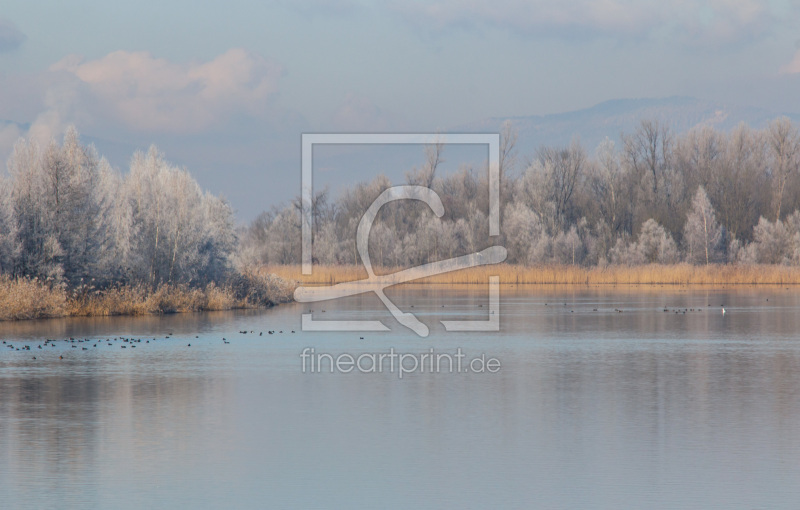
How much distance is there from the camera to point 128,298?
105 feet

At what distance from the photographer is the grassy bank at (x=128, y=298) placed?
2853 centimetres

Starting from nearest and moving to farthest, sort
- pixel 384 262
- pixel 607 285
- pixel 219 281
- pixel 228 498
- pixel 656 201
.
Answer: pixel 228 498 < pixel 219 281 < pixel 607 285 < pixel 384 262 < pixel 656 201

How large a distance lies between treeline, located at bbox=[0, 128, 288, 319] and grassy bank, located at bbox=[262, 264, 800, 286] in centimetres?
2055

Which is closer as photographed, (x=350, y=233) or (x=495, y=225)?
(x=495, y=225)

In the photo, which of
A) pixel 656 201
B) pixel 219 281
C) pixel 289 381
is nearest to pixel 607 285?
pixel 656 201

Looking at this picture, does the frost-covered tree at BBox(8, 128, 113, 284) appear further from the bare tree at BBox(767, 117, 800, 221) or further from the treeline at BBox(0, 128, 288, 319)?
the bare tree at BBox(767, 117, 800, 221)

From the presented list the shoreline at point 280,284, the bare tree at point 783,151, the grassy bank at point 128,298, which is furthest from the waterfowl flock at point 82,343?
the bare tree at point 783,151

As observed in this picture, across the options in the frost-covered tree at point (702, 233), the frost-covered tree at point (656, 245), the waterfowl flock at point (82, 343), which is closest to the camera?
the waterfowl flock at point (82, 343)

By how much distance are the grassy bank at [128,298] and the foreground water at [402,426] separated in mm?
5575

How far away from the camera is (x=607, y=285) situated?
61.2 m

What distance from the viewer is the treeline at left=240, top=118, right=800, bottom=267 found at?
7169cm

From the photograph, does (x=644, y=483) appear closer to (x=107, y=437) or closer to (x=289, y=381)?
(x=107, y=437)

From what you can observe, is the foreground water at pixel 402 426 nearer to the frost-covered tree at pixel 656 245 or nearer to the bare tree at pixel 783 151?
the frost-covered tree at pixel 656 245

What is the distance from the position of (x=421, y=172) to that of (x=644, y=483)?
7633 cm
